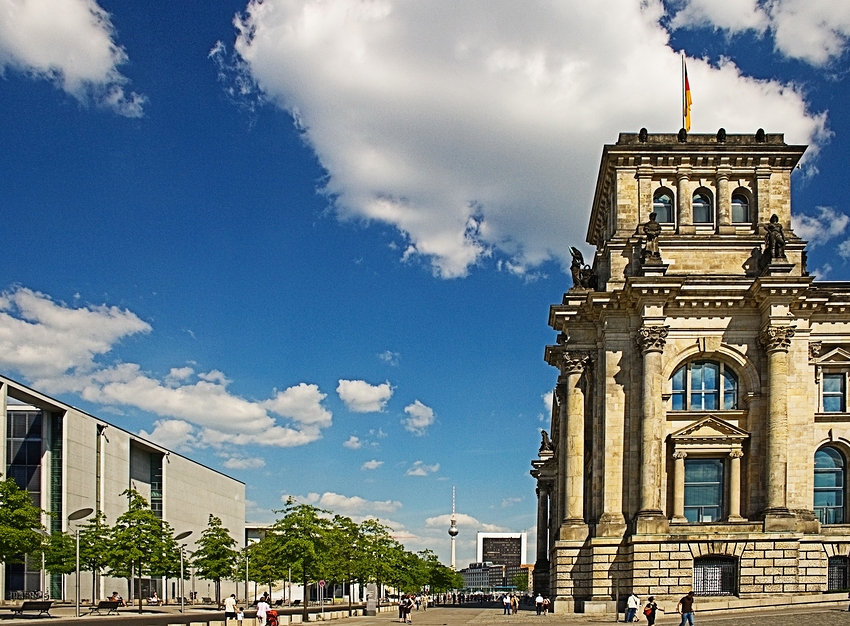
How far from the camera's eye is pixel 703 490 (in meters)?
60.6

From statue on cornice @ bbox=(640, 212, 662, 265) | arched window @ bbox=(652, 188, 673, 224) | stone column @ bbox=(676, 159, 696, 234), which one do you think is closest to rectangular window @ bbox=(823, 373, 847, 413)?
stone column @ bbox=(676, 159, 696, 234)

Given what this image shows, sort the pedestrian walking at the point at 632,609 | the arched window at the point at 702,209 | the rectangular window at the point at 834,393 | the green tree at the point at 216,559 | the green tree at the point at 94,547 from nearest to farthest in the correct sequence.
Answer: the pedestrian walking at the point at 632,609, the rectangular window at the point at 834,393, the arched window at the point at 702,209, the green tree at the point at 94,547, the green tree at the point at 216,559

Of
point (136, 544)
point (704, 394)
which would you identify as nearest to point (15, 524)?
point (136, 544)

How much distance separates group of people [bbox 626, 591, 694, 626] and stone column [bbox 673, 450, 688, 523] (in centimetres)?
581

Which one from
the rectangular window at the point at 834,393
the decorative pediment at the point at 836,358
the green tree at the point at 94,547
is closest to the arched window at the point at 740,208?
the decorative pediment at the point at 836,358

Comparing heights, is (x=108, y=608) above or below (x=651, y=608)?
below

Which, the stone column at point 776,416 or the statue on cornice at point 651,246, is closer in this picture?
the stone column at point 776,416

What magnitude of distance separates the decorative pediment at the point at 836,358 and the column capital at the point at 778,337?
11.3 feet

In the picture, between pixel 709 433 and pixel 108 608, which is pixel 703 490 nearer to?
pixel 709 433

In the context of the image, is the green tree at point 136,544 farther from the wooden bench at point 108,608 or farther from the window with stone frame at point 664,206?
the window with stone frame at point 664,206

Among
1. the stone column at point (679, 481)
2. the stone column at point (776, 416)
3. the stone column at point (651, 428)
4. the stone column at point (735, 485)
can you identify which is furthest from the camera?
the stone column at point (679, 481)

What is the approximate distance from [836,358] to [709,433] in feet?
29.7

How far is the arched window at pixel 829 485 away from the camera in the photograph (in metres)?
60.3

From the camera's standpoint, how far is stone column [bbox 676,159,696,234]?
6556 centimetres
